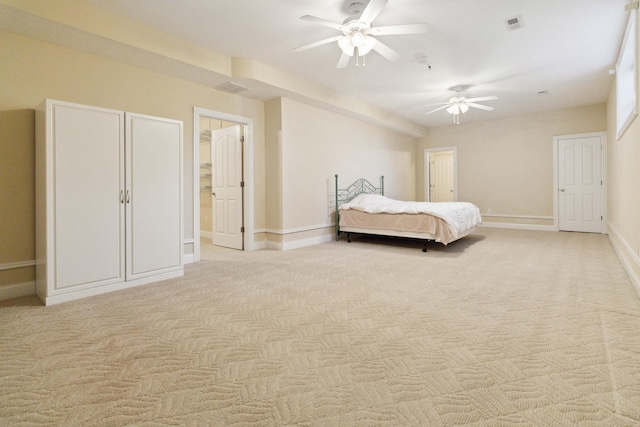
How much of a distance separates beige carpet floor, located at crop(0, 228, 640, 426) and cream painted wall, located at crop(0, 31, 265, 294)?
184cm

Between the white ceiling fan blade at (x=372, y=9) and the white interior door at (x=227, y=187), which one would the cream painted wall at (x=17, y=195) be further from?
the white ceiling fan blade at (x=372, y=9)

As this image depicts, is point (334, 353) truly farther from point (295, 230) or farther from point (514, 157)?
point (514, 157)

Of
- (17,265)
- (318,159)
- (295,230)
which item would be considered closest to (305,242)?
(295,230)

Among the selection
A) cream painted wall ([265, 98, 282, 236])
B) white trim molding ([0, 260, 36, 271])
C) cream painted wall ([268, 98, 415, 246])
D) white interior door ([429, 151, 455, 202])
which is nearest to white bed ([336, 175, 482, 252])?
cream painted wall ([268, 98, 415, 246])

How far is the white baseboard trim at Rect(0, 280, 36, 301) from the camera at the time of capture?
3137 millimetres

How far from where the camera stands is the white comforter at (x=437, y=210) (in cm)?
510

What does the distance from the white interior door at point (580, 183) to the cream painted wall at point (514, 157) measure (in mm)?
201

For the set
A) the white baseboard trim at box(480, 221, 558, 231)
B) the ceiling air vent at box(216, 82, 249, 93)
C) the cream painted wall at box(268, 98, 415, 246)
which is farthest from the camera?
the white baseboard trim at box(480, 221, 558, 231)

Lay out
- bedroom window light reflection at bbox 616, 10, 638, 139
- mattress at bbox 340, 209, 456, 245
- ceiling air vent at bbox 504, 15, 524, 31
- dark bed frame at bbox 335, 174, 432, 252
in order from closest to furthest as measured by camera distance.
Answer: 1. ceiling air vent at bbox 504, 15, 524, 31
2. bedroom window light reflection at bbox 616, 10, 638, 139
3. mattress at bbox 340, 209, 456, 245
4. dark bed frame at bbox 335, 174, 432, 252

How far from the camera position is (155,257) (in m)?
3.64

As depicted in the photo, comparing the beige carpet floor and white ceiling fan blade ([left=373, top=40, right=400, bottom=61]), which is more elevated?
white ceiling fan blade ([left=373, top=40, right=400, bottom=61])

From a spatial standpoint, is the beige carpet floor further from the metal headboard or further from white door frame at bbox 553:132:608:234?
white door frame at bbox 553:132:608:234

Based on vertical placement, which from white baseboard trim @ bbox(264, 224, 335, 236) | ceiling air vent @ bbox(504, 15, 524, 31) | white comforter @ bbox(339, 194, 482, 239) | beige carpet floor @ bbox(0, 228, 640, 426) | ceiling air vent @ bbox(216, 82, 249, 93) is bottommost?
beige carpet floor @ bbox(0, 228, 640, 426)

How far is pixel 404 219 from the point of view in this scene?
5.37 m
